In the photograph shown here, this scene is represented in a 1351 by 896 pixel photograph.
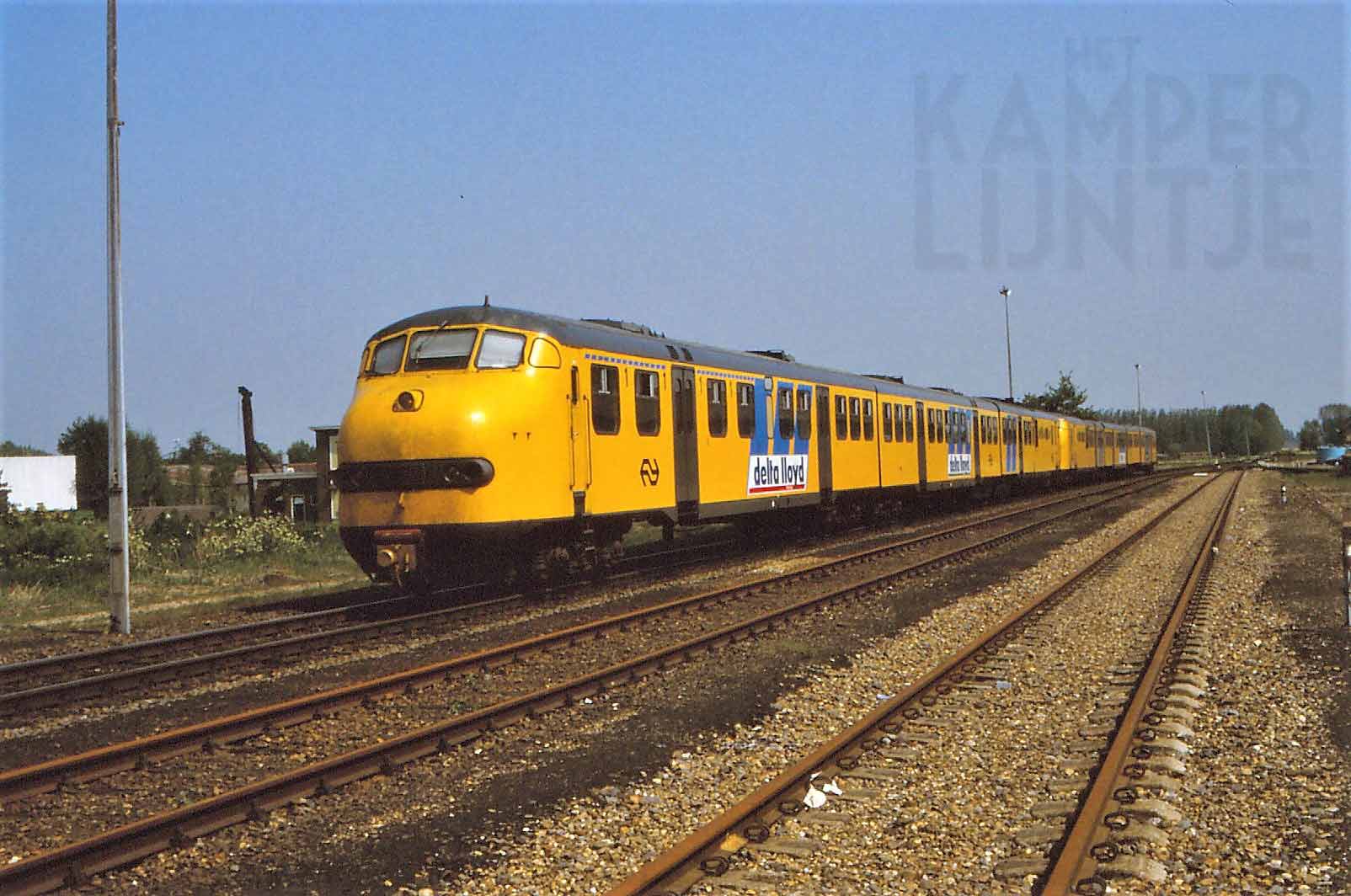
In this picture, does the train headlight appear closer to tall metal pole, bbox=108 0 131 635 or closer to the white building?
tall metal pole, bbox=108 0 131 635

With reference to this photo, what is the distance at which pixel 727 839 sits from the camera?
208 inches

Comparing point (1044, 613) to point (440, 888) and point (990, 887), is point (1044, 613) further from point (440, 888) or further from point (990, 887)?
point (440, 888)

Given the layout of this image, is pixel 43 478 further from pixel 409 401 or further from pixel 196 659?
pixel 196 659

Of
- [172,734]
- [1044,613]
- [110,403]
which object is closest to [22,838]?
[172,734]

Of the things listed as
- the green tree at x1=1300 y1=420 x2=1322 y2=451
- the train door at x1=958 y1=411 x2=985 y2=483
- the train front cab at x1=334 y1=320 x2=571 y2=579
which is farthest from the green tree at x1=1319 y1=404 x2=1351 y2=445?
the train front cab at x1=334 y1=320 x2=571 y2=579

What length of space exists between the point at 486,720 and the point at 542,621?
4746mm

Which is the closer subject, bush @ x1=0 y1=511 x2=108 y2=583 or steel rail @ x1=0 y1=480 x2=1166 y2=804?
steel rail @ x1=0 y1=480 x2=1166 y2=804

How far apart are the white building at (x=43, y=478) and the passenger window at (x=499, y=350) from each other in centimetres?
6229

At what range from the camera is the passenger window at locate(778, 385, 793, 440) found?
62.4 ft

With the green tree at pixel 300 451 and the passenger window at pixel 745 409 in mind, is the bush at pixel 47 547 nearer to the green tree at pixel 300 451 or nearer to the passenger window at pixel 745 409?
the passenger window at pixel 745 409

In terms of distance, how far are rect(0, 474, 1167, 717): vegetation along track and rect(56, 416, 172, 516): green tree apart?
68476mm

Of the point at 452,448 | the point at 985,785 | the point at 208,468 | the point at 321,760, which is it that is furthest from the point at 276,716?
the point at 208,468

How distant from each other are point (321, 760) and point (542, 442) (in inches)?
237

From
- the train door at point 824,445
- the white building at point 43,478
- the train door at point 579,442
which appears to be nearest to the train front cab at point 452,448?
the train door at point 579,442
